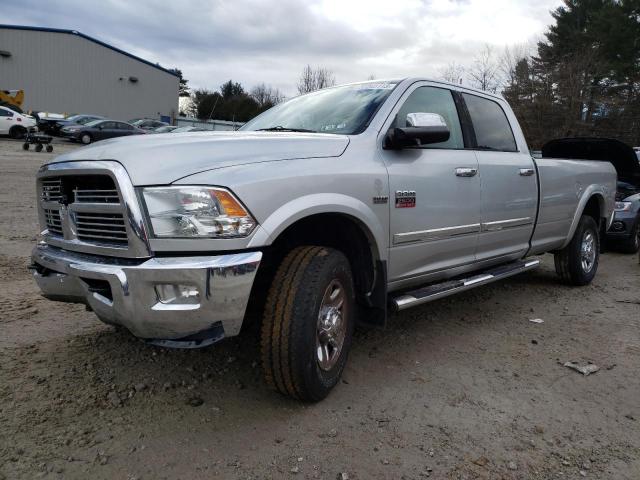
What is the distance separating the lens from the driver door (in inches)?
129

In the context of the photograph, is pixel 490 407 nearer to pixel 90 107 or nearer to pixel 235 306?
pixel 235 306

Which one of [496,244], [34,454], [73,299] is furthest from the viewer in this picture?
[496,244]

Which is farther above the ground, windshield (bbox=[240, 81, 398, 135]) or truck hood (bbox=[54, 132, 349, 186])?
windshield (bbox=[240, 81, 398, 135])

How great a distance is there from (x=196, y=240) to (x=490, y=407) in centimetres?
186

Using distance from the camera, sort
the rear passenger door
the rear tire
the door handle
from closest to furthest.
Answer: the door handle, the rear passenger door, the rear tire

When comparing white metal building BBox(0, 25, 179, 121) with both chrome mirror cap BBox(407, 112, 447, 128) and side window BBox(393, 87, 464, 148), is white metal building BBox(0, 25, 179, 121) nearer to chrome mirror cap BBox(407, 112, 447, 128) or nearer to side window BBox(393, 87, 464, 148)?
side window BBox(393, 87, 464, 148)

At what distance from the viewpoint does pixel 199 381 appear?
10.2 feet

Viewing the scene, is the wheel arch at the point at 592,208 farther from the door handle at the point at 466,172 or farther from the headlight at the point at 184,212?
the headlight at the point at 184,212

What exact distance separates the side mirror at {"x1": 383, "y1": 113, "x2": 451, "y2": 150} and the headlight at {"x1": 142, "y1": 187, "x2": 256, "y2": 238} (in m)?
1.31

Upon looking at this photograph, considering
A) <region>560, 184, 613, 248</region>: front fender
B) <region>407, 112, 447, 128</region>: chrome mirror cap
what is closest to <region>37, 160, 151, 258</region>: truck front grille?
<region>407, 112, 447, 128</region>: chrome mirror cap

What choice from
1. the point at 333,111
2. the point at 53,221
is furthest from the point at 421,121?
the point at 53,221

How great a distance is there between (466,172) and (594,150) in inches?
175

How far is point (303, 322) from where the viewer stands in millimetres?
2584

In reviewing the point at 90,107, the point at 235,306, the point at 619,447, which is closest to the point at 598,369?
the point at 619,447
